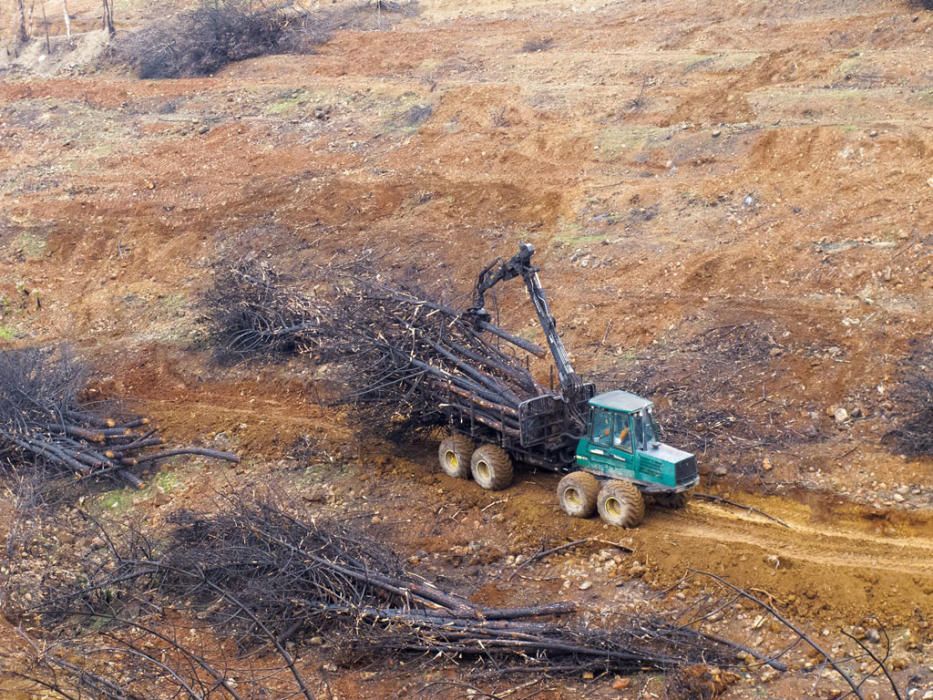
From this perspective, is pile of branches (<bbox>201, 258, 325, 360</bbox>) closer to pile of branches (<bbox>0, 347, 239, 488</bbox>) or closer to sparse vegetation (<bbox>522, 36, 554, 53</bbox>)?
pile of branches (<bbox>0, 347, 239, 488</bbox>)

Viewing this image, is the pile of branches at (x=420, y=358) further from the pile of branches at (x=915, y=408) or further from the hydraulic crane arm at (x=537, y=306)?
the pile of branches at (x=915, y=408)

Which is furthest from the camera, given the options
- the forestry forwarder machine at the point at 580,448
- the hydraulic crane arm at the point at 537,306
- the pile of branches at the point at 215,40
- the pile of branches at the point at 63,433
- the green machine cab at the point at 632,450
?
the pile of branches at the point at 215,40

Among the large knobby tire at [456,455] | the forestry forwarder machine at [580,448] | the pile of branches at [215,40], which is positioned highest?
the pile of branches at [215,40]

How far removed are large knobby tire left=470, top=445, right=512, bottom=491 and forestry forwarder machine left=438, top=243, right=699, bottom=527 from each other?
1 centimetres

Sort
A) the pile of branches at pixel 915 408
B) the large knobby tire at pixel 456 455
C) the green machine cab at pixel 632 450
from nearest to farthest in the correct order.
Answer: the green machine cab at pixel 632 450 → the pile of branches at pixel 915 408 → the large knobby tire at pixel 456 455

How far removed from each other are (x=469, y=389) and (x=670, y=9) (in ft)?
62.5

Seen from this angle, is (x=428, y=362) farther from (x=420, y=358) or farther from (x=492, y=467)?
(x=492, y=467)

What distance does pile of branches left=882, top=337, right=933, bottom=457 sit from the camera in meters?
14.0

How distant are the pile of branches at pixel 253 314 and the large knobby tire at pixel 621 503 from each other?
607cm

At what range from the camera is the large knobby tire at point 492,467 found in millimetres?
14023

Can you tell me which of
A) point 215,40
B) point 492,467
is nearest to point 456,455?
point 492,467

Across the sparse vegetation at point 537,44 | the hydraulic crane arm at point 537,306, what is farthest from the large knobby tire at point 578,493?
the sparse vegetation at point 537,44

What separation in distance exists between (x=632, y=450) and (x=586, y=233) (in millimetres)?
8624

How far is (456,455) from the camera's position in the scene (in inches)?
574
